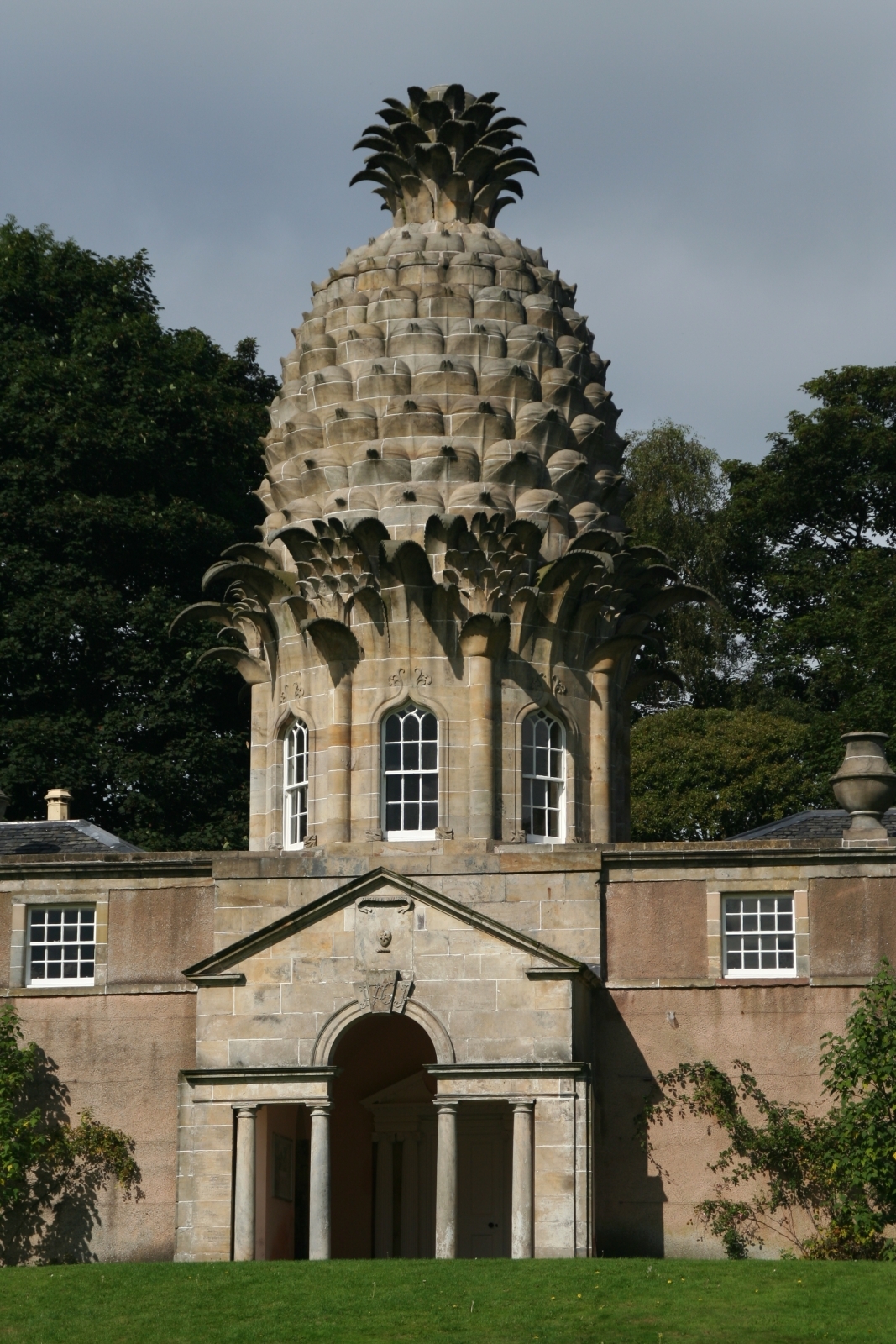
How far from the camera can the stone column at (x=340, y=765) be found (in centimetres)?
3691

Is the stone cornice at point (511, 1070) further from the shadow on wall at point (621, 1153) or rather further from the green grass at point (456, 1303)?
the green grass at point (456, 1303)

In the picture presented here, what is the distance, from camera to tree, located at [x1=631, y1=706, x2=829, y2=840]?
5278 cm

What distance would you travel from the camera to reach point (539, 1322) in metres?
26.6

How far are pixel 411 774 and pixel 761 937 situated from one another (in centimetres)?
620

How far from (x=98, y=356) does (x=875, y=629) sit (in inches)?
785

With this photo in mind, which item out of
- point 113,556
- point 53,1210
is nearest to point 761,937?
point 53,1210

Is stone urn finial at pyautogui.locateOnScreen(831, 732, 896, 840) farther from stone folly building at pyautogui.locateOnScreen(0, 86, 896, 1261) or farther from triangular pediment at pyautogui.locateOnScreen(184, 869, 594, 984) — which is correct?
triangular pediment at pyautogui.locateOnScreen(184, 869, 594, 984)

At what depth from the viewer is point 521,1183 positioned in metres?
32.9

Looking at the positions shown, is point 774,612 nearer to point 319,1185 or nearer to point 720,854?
point 720,854

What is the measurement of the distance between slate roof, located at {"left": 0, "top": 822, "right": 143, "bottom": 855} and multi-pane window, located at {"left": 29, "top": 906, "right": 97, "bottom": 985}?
4.60 feet

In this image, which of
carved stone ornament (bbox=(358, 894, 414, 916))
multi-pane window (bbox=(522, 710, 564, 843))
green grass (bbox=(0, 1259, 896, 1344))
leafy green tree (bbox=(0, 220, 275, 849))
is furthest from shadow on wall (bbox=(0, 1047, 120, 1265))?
leafy green tree (bbox=(0, 220, 275, 849))

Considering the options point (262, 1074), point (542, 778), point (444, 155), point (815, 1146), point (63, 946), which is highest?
point (444, 155)

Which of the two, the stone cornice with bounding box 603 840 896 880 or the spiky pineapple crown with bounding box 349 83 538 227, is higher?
the spiky pineapple crown with bounding box 349 83 538 227

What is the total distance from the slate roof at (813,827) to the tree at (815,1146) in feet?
13.9
